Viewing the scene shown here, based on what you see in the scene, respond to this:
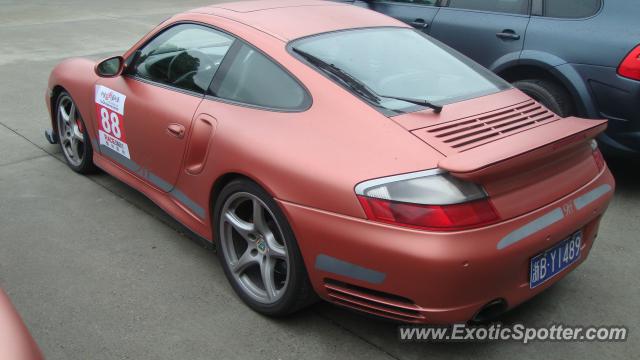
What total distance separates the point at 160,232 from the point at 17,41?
8.06 meters

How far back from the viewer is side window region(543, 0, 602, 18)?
4676 millimetres

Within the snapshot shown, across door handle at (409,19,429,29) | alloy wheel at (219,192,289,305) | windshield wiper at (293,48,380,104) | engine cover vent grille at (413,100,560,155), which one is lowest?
alloy wheel at (219,192,289,305)

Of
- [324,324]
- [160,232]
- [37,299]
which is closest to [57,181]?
[160,232]

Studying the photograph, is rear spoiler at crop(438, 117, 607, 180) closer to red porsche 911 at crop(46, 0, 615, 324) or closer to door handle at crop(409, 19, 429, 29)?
red porsche 911 at crop(46, 0, 615, 324)

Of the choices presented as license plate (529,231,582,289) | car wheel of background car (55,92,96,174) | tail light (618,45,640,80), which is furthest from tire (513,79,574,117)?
car wheel of background car (55,92,96,174)

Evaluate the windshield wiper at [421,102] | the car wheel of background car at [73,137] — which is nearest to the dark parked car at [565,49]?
the windshield wiper at [421,102]

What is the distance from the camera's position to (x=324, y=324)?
123 inches

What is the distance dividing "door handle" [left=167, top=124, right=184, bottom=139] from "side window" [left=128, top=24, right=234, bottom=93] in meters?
0.23

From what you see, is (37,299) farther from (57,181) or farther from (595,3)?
(595,3)

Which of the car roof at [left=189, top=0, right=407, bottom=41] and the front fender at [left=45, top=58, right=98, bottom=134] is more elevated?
the car roof at [left=189, top=0, right=407, bottom=41]

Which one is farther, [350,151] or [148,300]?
[148,300]

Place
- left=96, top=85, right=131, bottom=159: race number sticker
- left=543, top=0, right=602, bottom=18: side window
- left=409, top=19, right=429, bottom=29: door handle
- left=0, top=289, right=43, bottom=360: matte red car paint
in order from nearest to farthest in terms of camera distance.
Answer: left=0, top=289, right=43, bottom=360: matte red car paint
left=96, top=85, right=131, bottom=159: race number sticker
left=543, top=0, right=602, bottom=18: side window
left=409, top=19, right=429, bottom=29: door handle

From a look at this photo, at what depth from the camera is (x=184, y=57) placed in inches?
152

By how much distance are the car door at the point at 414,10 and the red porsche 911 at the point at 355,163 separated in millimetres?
1888
